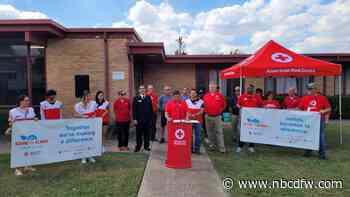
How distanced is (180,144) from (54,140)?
8.03ft

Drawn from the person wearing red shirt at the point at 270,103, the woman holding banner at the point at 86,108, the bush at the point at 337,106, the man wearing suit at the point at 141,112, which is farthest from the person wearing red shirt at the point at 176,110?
the bush at the point at 337,106

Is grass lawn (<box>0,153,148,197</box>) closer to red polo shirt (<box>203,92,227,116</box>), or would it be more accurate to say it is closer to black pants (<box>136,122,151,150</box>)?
black pants (<box>136,122,151,150</box>)

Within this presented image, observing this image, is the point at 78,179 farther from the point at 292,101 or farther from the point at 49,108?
the point at 292,101

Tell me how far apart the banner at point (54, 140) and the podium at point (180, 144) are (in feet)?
5.35

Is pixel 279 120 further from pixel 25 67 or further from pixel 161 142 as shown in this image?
pixel 25 67

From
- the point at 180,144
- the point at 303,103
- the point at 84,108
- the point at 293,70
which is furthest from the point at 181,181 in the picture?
the point at 293,70

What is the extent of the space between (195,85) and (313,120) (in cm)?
887

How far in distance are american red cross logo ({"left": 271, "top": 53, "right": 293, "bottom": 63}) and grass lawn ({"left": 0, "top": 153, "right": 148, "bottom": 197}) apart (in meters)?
4.63

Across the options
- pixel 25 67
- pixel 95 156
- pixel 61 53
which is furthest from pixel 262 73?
pixel 25 67

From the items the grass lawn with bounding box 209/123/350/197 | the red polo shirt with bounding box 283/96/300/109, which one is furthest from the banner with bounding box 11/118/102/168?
the red polo shirt with bounding box 283/96/300/109

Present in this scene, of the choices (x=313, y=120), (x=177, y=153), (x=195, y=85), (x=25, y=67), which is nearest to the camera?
(x=177, y=153)

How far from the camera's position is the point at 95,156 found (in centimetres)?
628

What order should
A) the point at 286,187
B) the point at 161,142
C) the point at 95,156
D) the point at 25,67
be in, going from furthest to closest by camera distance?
1. the point at 25,67
2. the point at 161,142
3. the point at 95,156
4. the point at 286,187

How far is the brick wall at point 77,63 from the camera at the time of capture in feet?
32.7
